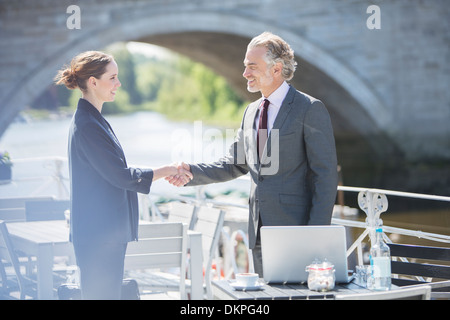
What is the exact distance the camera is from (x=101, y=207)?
228cm

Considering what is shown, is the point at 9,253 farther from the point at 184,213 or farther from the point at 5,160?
the point at 5,160

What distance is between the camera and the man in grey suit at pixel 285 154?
2.48 metres

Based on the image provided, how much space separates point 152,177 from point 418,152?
1071 centimetres

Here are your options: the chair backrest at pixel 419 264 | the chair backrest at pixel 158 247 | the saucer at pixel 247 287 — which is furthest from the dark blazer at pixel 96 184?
the chair backrest at pixel 419 264

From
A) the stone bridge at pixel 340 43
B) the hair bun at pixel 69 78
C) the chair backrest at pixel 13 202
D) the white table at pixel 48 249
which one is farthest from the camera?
the stone bridge at pixel 340 43

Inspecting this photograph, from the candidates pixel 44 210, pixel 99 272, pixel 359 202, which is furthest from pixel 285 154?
pixel 44 210

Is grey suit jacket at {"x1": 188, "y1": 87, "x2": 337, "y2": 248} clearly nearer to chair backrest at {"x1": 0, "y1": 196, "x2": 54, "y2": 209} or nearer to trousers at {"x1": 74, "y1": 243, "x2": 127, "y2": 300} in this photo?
trousers at {"x1": 74, "y1": 243, "x2": 127, "y2": 300}

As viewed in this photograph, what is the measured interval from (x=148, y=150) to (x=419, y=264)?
20.6m

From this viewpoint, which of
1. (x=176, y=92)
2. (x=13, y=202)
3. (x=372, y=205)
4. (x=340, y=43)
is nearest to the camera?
(x=372, y=205)

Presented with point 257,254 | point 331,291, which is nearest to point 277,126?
point 257,254

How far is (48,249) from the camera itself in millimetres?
2967

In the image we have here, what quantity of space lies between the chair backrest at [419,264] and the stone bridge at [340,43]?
7.84 meters

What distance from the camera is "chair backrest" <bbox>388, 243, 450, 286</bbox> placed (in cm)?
262

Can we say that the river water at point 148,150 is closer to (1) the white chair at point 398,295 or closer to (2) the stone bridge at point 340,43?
(2) the stone bridge at point 340,43
